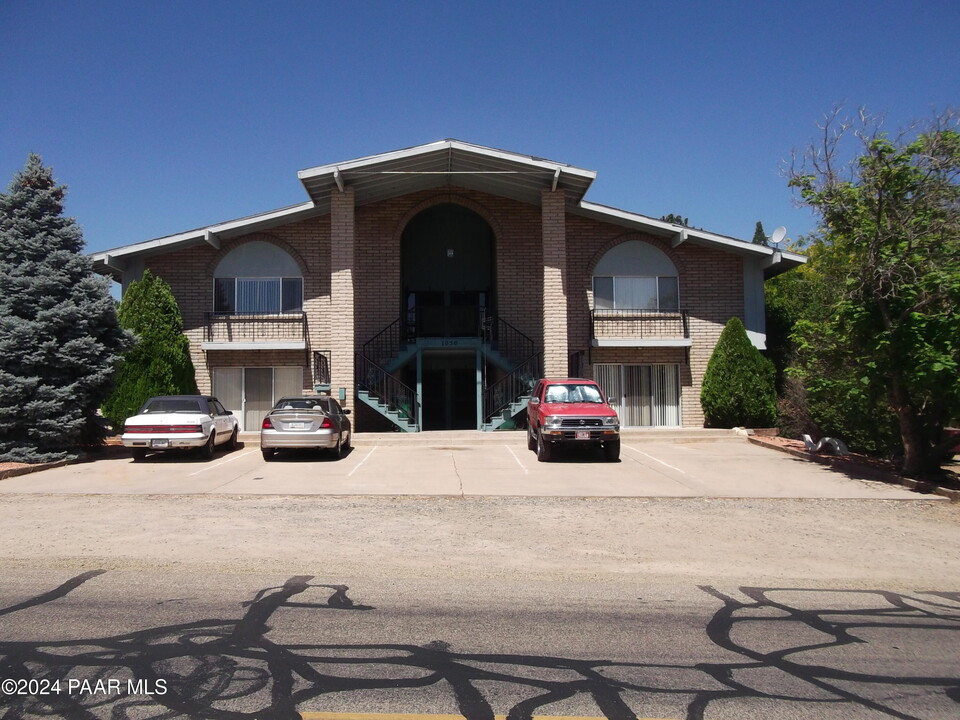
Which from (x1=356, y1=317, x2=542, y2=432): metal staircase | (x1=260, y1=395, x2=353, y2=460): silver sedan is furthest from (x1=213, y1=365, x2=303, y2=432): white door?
(x1=260, y1=395, x2=353, y2=460): silver sedan

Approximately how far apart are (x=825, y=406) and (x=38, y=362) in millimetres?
17722

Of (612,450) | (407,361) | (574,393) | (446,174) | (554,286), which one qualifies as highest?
(446,174)

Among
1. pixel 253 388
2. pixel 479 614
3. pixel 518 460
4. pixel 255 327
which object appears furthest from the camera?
pixel 253 388

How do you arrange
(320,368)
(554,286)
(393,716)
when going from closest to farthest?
(393,716), (554,286), (320,368)

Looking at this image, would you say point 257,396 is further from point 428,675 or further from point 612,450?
point 428,675

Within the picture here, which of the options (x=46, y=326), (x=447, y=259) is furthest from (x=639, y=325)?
(x=46, y=326)

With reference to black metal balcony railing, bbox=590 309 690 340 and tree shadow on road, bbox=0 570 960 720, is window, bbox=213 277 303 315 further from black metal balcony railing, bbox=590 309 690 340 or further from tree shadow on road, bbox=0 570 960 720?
tree shadow on road, bbox=0 570 960 720

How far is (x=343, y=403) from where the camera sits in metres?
20.2

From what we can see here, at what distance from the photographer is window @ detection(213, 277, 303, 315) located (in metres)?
22.6

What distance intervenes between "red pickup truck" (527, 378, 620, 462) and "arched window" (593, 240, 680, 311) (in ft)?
23.3

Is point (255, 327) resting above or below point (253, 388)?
above

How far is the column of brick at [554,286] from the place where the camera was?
68.8ft

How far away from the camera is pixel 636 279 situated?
23188 millimetres

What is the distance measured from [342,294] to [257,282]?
12.2 feet
